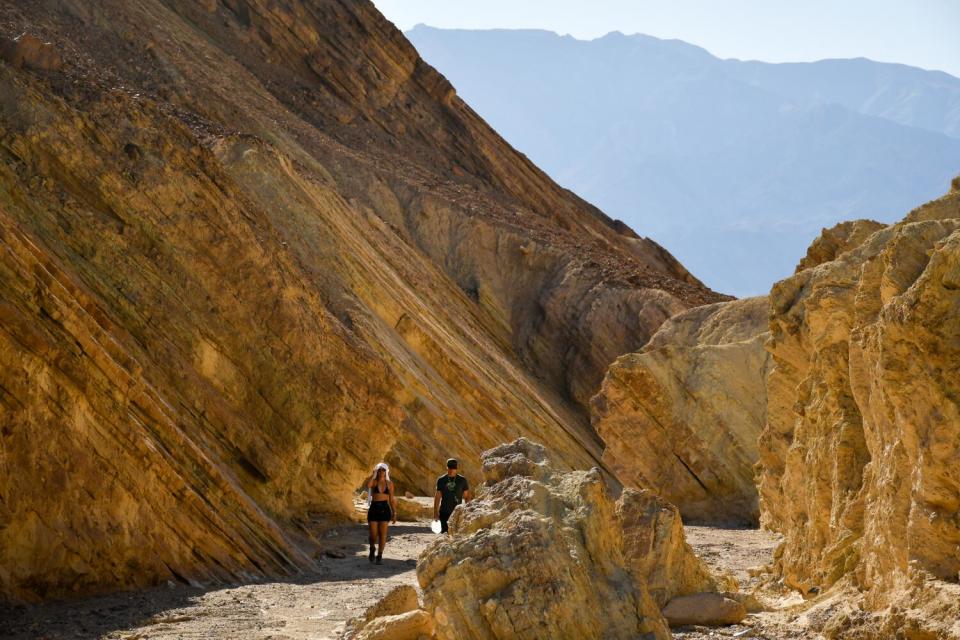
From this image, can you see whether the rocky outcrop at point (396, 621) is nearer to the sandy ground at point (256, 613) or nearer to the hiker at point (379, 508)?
the sandy ground at point (256, 613)

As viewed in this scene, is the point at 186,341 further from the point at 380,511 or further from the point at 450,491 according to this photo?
the point at 450,491

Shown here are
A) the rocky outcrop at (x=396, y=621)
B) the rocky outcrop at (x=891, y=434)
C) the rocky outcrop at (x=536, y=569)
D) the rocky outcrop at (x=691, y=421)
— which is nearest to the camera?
the rocky outcrop at (x=536, y=569)

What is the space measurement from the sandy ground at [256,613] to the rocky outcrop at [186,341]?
0.35 metres

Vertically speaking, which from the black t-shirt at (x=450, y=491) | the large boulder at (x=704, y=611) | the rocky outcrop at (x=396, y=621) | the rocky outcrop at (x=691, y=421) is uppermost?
the rocky outcrop at (x=691, y=421)

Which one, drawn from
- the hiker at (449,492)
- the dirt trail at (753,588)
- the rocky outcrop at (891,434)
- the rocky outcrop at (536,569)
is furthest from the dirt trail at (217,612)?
the rocky outcrop at (891,434)

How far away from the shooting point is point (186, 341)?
14.7 meters

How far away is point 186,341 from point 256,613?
5.54 m

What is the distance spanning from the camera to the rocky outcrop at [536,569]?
7004mm

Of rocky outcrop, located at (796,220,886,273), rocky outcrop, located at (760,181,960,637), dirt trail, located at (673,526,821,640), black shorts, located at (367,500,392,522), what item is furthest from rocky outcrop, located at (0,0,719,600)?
rocky outcrop, located at (796,220,886,273)

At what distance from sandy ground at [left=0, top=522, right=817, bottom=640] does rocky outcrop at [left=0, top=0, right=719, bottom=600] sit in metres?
0.35

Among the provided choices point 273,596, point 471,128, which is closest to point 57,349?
point 273,596

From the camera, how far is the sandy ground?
870 cm

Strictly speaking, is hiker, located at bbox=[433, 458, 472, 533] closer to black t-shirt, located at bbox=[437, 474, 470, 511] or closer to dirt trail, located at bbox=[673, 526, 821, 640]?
black t-shirt, located at bbox=[437, 474, 470, 511]

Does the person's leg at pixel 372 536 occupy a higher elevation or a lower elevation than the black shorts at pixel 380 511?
lower
